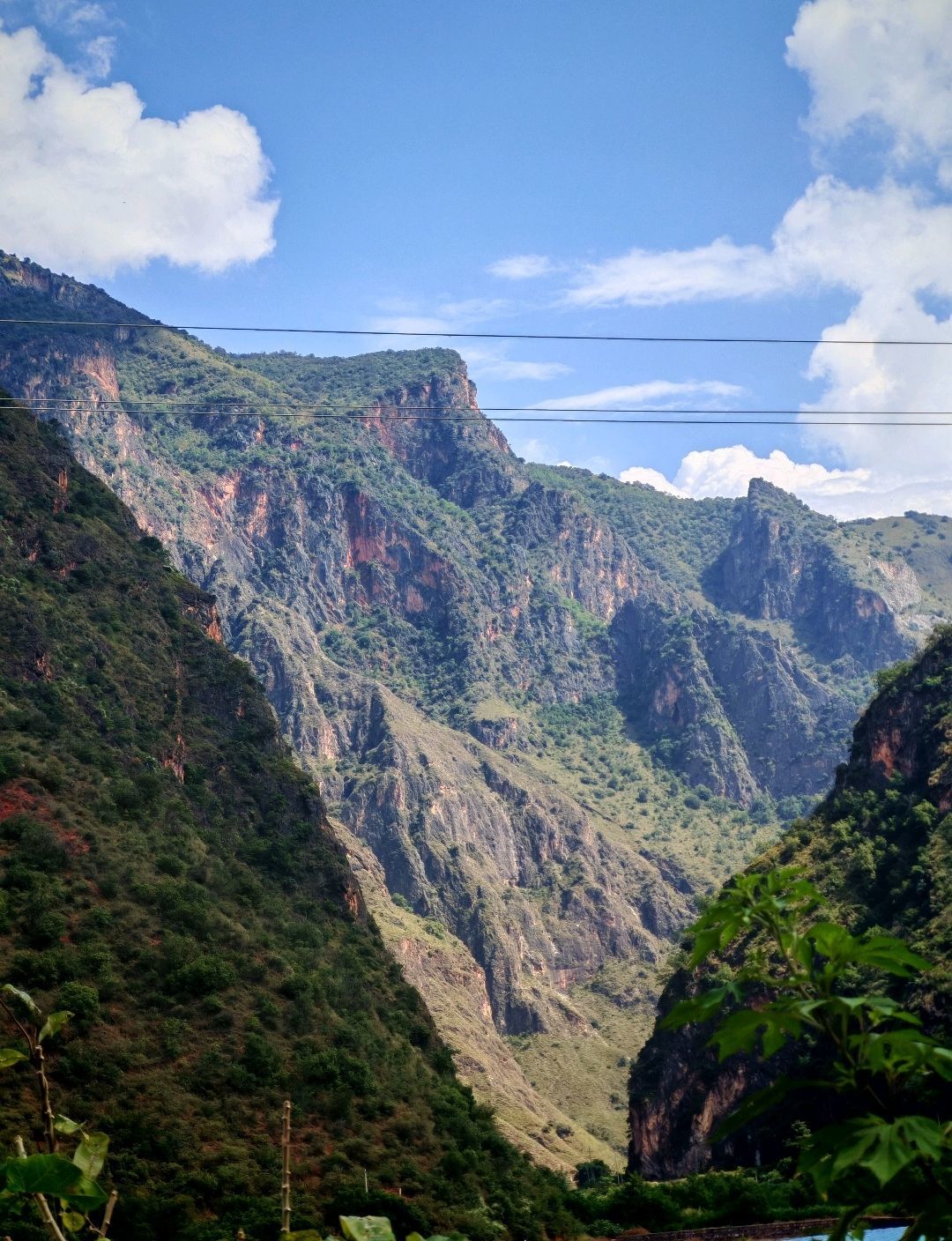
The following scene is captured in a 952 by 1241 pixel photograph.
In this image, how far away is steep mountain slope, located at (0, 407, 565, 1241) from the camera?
1420 inches

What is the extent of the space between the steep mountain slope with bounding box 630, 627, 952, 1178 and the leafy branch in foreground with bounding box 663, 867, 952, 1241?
188ft

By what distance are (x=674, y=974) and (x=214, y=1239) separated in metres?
49.9

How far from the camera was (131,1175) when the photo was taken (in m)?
33.1

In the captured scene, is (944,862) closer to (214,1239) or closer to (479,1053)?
(214,1239)

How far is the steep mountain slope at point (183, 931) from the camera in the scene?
3606 centimetres

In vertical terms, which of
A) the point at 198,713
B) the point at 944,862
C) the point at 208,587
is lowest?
the point at 944,862

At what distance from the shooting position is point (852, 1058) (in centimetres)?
399

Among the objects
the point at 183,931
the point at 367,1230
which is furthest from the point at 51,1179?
the point at 183,931

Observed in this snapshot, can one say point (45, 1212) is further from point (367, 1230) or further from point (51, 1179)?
point (367, 1230)

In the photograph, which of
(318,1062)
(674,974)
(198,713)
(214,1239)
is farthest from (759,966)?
(674,974)

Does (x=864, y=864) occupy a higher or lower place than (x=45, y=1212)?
lower

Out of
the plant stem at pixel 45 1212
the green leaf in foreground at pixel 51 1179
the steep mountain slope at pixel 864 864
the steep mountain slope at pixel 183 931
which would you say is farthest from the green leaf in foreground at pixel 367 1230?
the steep mountain slope at pixel 864 864

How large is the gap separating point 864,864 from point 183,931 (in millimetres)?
37380

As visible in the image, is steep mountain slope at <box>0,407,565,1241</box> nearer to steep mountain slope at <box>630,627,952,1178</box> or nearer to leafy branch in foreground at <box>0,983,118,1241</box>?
steep mountain slope at <box>630,627,952,1178</box>
